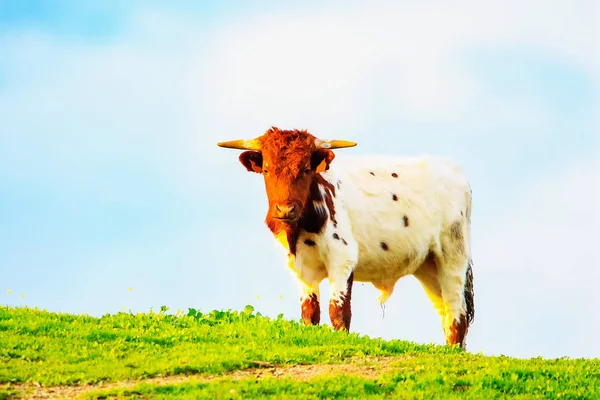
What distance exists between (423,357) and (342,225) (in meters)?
4.20

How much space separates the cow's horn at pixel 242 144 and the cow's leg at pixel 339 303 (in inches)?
118

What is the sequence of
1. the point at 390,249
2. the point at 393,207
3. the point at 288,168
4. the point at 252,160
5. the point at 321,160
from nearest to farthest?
the point at 288,168
the point at 321,160
the point at 252,160
the point at 390,249
the point at 393,207

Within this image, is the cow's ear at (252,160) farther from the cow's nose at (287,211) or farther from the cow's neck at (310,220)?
the cow's nose at (287,211)

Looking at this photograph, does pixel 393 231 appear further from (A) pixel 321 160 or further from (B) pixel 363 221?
(A) pixel 321 160

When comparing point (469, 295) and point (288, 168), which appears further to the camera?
point (469, 295)

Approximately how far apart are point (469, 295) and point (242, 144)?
23.3ft

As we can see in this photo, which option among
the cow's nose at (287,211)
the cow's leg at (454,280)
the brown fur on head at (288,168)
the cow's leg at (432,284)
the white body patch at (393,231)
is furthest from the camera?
the cow's leg at (432,284)

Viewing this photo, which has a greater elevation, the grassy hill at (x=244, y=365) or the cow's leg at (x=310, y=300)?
the cow's leg at (x=310, y=300)

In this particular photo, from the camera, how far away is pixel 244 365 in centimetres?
1609

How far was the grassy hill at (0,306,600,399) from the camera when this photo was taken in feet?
47.8

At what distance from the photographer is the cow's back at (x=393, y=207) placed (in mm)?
21719

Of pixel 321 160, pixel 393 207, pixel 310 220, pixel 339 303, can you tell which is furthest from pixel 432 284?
pixel 321 160

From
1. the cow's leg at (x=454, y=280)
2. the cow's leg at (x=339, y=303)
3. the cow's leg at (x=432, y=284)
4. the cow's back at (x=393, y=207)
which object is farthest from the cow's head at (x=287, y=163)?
the cow's leg at (x=432, y=284)

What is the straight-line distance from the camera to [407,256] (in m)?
22.8
